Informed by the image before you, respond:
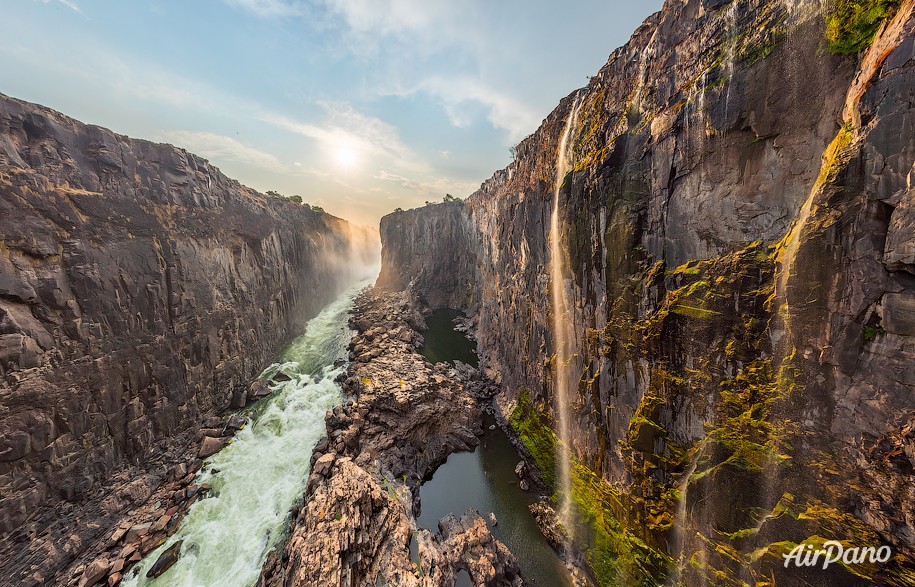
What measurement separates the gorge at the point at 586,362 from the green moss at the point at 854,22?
64 mm

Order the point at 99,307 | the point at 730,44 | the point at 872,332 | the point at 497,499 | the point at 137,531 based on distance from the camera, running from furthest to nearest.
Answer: the point at 497,499 < the point at 99,307 < the point at 137,531 < the point at 730,44 < the point at 872,332

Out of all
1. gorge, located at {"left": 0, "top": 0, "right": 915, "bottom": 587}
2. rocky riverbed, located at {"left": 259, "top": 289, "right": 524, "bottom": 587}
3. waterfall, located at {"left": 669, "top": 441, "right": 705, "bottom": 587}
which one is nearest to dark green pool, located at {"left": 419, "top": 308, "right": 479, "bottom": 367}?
rocky riverbed, located at {"left": 259, "top": 289, "right": 524, "bottom": 587}

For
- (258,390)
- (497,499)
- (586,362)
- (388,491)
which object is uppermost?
(586,362)

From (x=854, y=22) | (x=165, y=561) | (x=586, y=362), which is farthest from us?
(x=586, y=362)

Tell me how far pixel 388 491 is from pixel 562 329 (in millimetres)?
13161

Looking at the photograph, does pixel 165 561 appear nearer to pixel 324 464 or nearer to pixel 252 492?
pixel 252 492

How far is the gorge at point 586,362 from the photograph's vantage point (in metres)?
6.91

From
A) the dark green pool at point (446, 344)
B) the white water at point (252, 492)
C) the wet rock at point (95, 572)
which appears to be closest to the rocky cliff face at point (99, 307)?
the wet rock at point (95, 572)

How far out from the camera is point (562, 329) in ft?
59.3

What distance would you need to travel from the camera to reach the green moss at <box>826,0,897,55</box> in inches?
256

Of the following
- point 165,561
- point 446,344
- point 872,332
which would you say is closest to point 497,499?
point 165,561

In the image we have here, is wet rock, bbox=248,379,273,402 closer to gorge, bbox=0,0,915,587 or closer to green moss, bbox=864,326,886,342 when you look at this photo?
gorge, bbox=0,0,915,587

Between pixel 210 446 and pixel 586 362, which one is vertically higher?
pixel 586 362

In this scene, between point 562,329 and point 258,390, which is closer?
point 562,329
